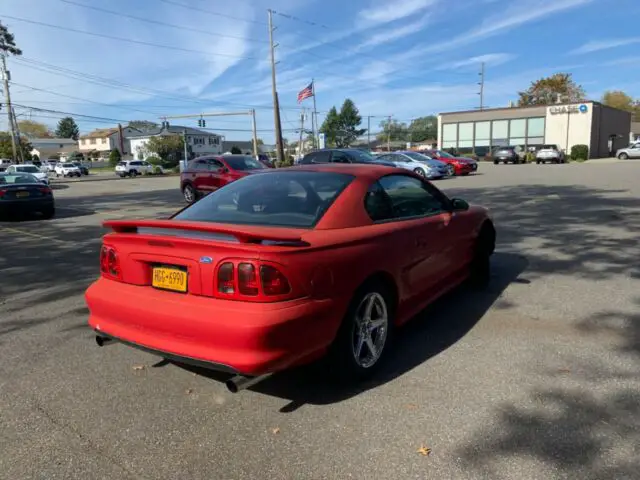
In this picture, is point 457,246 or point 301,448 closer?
point 301,448

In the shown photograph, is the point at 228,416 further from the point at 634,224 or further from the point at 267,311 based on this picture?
the point at 634,224

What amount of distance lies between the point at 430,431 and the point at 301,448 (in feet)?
2.44

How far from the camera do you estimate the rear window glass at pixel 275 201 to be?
3.58m

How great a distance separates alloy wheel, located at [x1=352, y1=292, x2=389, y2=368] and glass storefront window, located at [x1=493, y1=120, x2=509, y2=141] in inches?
2417

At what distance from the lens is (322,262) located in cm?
303

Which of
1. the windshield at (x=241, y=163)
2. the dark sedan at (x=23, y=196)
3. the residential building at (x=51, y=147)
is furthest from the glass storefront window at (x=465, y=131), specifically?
the residential building at (x=51, y=147)

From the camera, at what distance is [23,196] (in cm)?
1317

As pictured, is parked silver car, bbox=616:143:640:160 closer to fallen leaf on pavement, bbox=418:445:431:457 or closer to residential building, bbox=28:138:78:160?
fallen leaf on pavement, bbox=418:445:431:457

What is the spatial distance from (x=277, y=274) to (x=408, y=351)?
1.62 meters

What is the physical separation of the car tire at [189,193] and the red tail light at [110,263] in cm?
1448

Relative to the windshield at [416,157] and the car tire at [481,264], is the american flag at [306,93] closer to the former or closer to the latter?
the windshield at [416,157]

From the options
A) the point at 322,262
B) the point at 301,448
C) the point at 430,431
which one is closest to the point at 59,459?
the point at 301,448

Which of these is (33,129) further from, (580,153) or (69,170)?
(580,153)

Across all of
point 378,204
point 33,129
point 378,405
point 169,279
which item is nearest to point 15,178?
point 169,279
